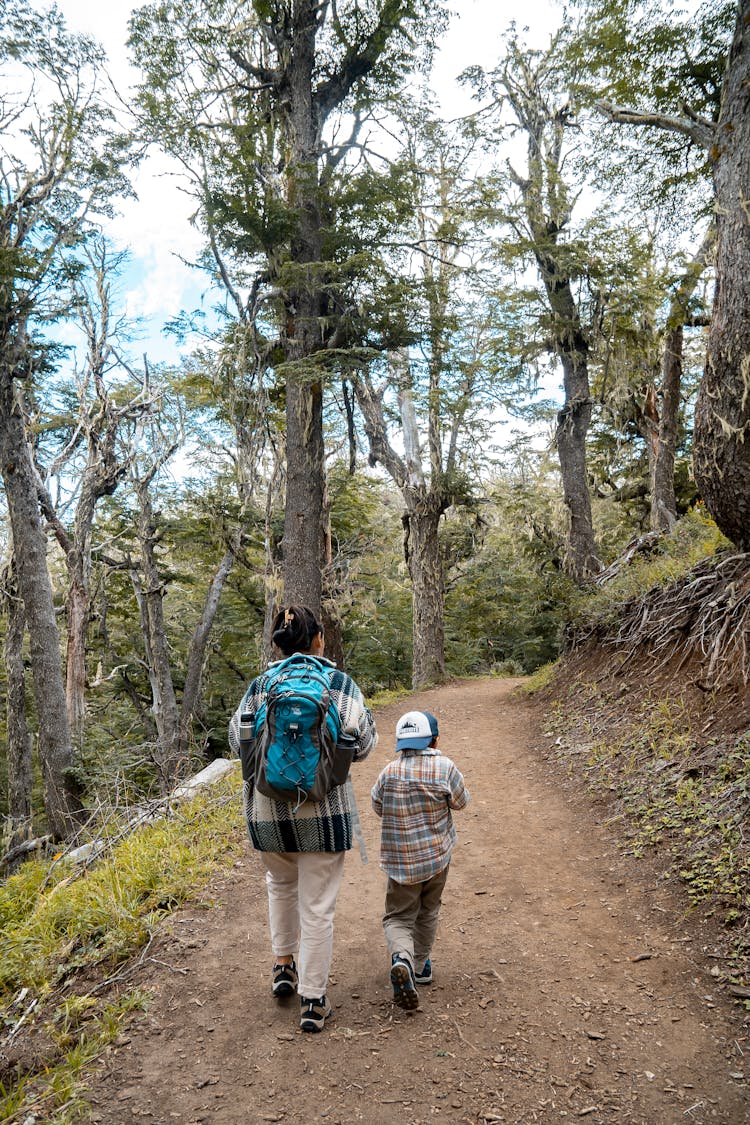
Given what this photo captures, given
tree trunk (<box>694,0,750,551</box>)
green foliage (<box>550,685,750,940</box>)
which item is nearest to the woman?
green foliage (<box>550,685,750,940</box>)

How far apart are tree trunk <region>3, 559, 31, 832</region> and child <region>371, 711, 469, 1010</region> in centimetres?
1180

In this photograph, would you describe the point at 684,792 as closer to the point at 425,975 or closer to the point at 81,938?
the point at 425,975

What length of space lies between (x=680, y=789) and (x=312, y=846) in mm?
3145

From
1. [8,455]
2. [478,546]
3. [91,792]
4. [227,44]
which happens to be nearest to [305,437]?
[8,455]

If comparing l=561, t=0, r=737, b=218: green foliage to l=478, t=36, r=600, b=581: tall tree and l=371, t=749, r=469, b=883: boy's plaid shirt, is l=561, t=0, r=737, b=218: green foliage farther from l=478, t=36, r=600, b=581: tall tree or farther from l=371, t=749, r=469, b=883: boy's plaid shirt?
l=371, t=749, r=469, b=883: boy's plaid shirt

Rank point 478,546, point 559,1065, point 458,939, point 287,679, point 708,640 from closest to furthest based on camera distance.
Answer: point 559,1065
point 287,679
point 458,939
point 708,640
point 478,546

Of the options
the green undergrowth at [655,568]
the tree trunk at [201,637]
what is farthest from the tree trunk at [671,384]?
the tree trunk at [201,637]

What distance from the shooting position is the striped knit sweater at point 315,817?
2.89 metres

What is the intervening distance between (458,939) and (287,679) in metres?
2.21

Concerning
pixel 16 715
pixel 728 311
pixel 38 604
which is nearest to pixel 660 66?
pixel 728 311

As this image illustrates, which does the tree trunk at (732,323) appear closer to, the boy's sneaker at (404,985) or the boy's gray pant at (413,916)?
the boy's gray pant at (413,916)

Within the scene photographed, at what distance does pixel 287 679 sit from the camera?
2.93 m

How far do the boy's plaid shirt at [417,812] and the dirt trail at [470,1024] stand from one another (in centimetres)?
69

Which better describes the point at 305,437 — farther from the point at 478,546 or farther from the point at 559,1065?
the point at 478,546
